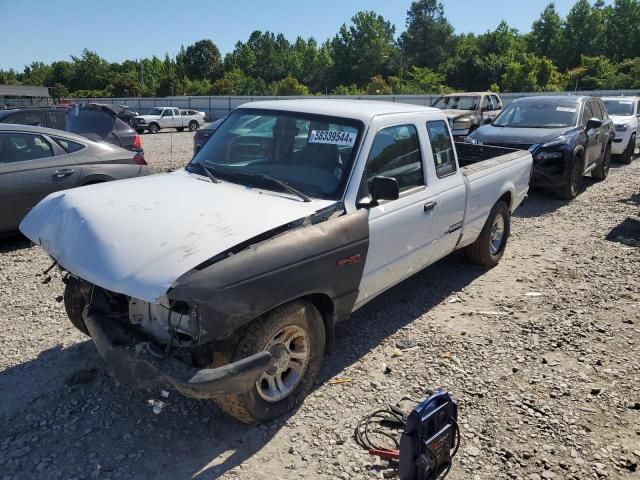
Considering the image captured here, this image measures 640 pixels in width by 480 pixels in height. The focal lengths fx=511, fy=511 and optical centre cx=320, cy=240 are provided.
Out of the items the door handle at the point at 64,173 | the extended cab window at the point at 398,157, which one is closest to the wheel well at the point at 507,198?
the extended cab window at the point at 398,157

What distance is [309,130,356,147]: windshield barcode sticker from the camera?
374 centimetres

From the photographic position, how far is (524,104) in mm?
10508

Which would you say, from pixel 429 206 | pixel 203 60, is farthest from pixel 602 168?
pixel 203 60

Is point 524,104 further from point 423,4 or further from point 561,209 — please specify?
point 423,4

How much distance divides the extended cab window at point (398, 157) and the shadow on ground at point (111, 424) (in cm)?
145

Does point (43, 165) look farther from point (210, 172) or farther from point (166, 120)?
point (166, 120)

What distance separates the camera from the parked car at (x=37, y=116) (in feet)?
34.5

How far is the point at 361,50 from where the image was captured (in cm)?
8425

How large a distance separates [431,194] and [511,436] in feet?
6.48

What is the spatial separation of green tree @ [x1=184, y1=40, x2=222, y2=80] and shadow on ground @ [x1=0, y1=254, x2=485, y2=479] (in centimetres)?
9431

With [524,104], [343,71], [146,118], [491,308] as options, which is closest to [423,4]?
[343,71]

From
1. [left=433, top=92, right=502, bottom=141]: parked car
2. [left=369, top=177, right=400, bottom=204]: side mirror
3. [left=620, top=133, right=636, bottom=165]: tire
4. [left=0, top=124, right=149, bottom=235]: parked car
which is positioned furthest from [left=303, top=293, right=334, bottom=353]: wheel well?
[left=433, top=92, right=502, bottom=141]: parked car

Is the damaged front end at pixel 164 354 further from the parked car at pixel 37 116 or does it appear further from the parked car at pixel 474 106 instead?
the parked car at pixel 474 106

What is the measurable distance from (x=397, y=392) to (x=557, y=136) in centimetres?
724
